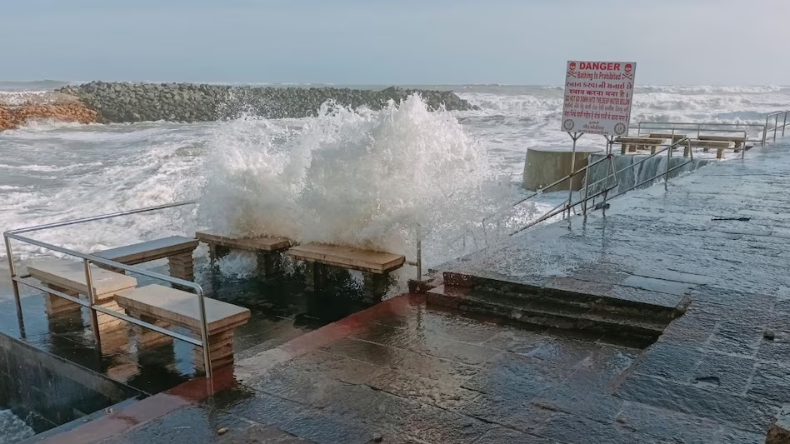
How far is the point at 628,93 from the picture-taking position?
8.13 metres

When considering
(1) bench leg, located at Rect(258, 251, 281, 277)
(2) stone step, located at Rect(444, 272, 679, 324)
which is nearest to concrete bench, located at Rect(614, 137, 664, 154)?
(1) bench leg, located at Rect(258, 251, 281, 277)

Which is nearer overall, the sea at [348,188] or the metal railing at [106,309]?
the metal railing at [106,309]

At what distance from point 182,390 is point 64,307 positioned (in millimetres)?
2869

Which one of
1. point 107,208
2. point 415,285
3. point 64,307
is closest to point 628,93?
point 415,285

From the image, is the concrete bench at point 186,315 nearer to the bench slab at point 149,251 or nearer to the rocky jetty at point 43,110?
the bench slab at point 149,251

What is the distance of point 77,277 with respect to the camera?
5.83 m

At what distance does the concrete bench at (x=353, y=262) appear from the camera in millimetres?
6430

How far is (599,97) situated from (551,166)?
11.4 metres

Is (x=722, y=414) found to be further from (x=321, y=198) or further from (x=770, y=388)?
(x=321, y=198)

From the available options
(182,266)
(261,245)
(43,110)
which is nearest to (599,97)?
(261,245)

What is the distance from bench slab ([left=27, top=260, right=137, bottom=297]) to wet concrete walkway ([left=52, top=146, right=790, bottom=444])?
1.70m

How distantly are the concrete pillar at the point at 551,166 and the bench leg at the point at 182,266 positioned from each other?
45.5ft

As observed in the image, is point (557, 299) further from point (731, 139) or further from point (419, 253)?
point (731, 139)

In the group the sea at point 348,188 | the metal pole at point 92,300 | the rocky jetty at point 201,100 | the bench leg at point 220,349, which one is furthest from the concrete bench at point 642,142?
the rocky jetty at point 201,100
